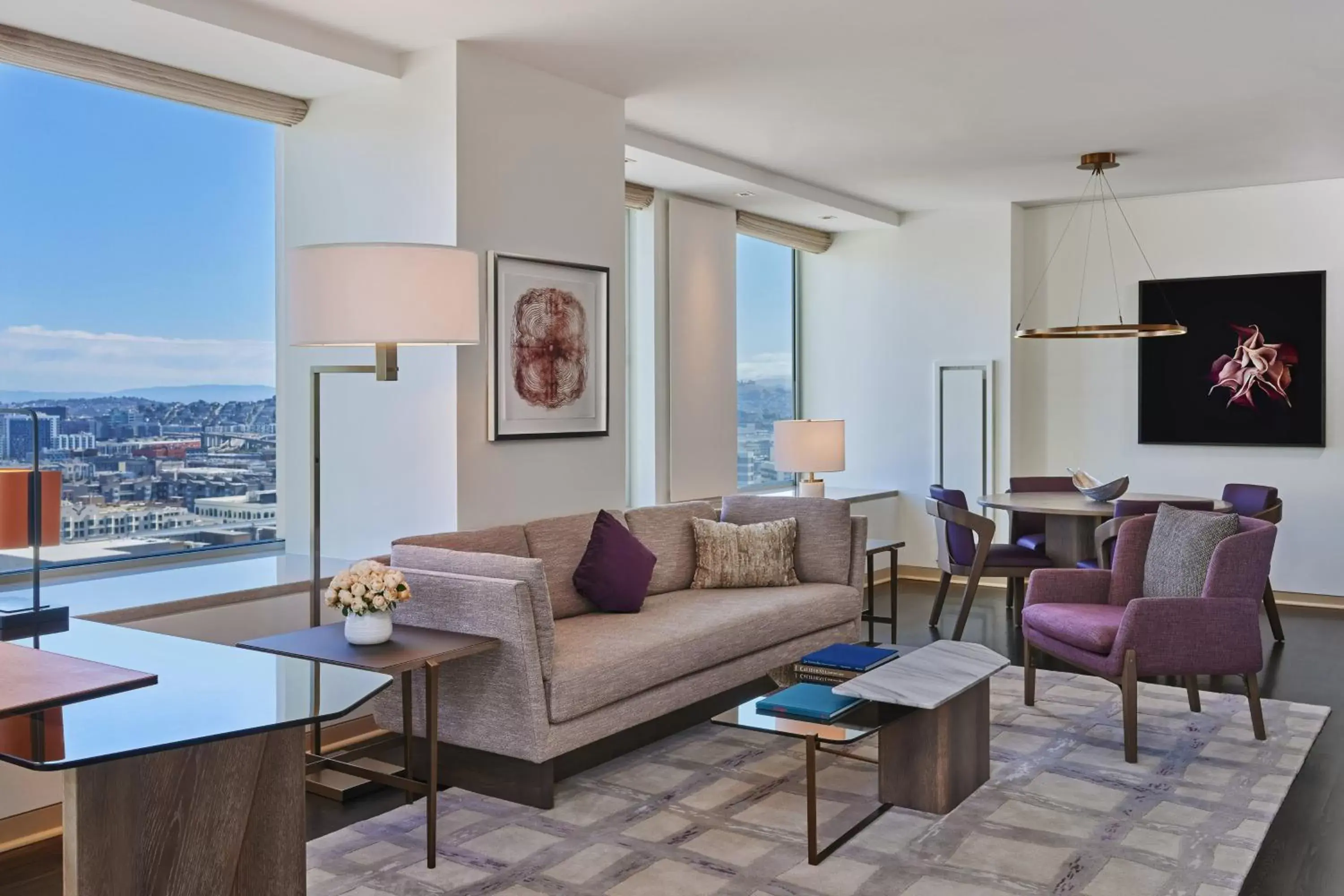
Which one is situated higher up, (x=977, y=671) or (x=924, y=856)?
(x=977, y=671)

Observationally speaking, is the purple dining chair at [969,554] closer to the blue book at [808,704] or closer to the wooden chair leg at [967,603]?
the wooden chair leg at [967,603]

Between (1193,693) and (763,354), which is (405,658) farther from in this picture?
(763,354)

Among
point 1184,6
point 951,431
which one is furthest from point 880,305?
point 1184,6

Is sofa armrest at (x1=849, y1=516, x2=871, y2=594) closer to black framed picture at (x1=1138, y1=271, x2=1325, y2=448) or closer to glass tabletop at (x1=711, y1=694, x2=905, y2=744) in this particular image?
glass tabletop at (x1=711, y1=694, x2=905, y2=744)

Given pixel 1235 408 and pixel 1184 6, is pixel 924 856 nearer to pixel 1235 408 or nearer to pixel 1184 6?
pixel 1184 6

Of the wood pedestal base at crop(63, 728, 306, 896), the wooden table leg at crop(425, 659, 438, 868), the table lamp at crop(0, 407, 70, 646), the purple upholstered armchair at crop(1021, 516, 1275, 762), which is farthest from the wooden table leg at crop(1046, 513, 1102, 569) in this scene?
the table lamp at crop(0, 407, 70, 646)

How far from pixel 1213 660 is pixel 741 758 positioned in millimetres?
1779

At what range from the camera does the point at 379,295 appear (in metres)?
3.59

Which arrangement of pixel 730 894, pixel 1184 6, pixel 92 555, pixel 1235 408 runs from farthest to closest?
pixel 1235 408 < pixel 92 555 < pixel 1184 6 < pixel 730 894

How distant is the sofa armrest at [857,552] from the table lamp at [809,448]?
119 centimetres

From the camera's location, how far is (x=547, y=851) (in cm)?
325

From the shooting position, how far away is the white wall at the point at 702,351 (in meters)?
6.85

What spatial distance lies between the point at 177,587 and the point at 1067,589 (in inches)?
140

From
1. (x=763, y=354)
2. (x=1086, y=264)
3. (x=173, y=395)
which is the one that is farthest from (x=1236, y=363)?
(x=173, y=395)
